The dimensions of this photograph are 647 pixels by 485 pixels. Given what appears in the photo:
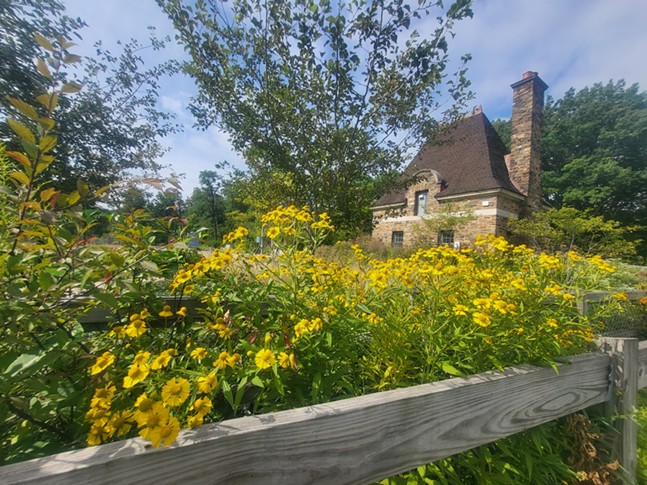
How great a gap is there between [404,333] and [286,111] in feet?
12.6

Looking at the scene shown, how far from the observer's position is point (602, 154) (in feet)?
68.8

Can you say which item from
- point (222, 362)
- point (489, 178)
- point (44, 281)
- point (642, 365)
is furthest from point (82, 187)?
point (489, 178)

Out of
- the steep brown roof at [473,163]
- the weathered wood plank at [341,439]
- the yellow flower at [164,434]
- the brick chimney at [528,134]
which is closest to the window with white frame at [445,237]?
the steep brown roof at [473,163]

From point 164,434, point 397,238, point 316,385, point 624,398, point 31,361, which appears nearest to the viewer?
point 164,434

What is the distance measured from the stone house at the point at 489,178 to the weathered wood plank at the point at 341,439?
10.6 metres

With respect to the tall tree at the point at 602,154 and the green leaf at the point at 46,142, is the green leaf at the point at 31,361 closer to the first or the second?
the green leaf at the point at 46,142

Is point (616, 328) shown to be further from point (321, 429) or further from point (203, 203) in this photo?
point (203, 203)

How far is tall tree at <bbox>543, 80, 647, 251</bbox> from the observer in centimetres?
1941

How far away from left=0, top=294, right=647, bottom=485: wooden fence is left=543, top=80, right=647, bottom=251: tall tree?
24512 mm

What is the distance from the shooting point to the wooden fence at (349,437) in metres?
0.52

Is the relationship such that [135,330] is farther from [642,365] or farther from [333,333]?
[642,365]

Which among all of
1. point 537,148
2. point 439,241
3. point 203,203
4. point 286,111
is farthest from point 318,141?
point 203,203

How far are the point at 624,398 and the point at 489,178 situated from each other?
13.4 metres

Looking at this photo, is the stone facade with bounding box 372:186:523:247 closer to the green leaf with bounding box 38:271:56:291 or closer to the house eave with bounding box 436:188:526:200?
the house eave with bounding box 436:188:526:200
